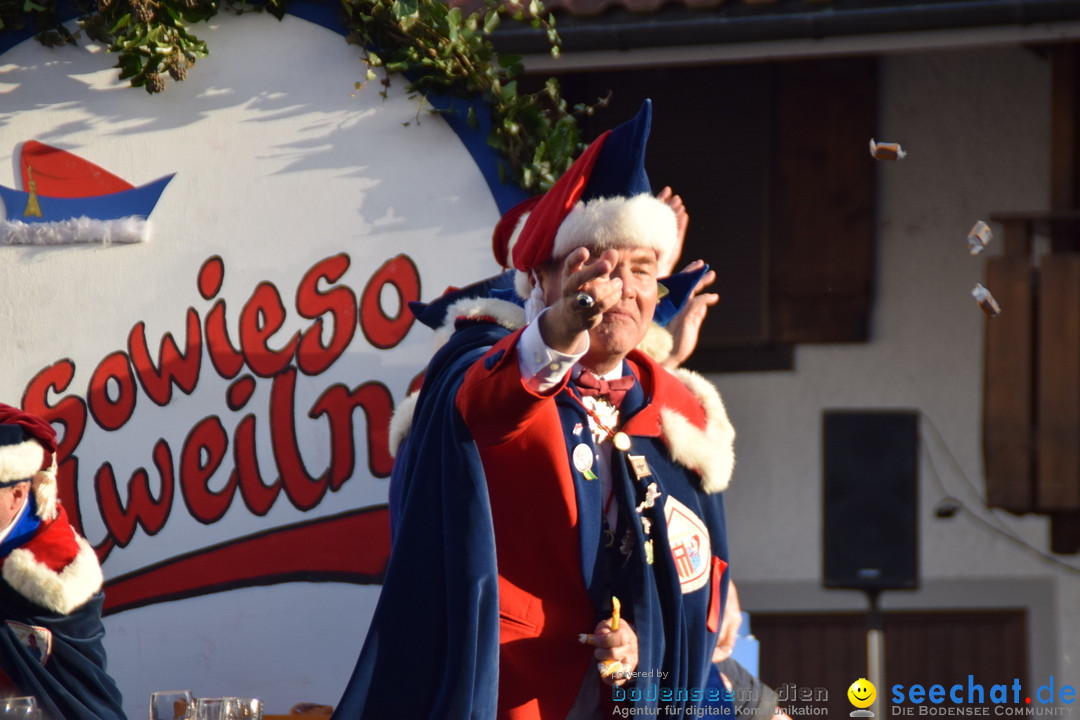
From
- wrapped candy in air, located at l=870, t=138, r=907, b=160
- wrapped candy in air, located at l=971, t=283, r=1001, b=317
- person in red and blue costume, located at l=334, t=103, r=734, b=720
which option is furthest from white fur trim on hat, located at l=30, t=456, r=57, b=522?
wrapped candy in air, located at l=971, t=283, r=1001, b=317

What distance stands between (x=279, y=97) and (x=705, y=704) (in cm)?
276

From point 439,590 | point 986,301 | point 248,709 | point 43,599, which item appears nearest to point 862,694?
point 986,301

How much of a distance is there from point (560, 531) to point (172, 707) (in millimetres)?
899

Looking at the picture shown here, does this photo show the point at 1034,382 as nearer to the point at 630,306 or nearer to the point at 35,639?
the point at 630,306

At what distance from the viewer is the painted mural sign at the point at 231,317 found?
474cm

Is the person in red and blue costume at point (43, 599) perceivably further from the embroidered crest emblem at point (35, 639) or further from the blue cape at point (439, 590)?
the blue cape at point (439, 590)

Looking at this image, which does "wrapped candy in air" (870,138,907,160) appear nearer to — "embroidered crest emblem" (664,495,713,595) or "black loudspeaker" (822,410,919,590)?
"black loudspeaker" (822,410,919,590)

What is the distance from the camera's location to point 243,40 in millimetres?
4859

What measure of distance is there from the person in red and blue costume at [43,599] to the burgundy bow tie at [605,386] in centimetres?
202

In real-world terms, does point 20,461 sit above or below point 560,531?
below

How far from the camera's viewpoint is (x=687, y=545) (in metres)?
3.05

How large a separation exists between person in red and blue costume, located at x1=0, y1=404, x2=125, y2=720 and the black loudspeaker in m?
2.33

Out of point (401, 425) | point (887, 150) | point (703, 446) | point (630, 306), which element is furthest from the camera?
point (887, 150)

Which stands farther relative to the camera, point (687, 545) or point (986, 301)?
point (986, 301)
